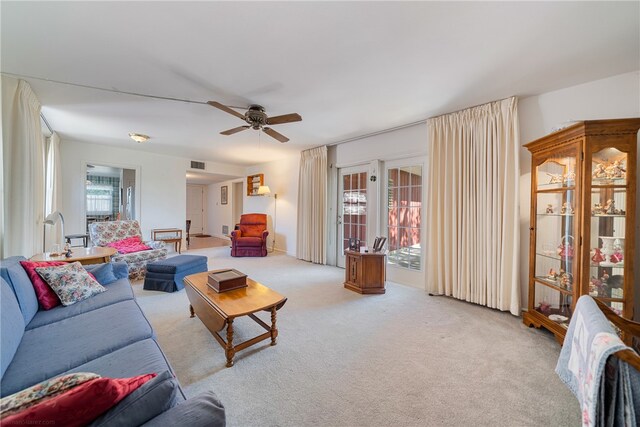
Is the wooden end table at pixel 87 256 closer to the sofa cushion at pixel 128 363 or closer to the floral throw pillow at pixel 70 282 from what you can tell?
the floral throw pillow at pixel 70 282

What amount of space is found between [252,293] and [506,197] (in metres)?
2.95

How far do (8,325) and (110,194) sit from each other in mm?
6014

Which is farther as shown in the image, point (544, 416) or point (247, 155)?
point (247, 155)

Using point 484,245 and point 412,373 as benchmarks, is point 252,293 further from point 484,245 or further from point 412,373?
point 484,245

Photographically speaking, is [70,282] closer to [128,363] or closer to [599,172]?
[128,363]

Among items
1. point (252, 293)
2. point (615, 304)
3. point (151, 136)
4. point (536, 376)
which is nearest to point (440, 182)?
point (615, 304)

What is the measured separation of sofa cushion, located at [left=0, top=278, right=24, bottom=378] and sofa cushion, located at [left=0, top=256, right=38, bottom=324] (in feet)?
0.30

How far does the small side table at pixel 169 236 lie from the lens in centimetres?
599

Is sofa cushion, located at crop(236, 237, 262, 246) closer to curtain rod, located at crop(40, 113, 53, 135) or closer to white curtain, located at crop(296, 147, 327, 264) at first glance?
white curtain, located at crop(296, 147, 327, 264)

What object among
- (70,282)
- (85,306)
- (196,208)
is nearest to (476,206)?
(85,306)

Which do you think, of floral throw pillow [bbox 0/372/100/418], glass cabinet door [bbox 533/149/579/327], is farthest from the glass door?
floral throw pillow [bbox 0/372/100/418]

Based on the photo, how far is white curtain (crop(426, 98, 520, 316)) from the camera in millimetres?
2820

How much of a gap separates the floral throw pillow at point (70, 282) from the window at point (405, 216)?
3.75 m

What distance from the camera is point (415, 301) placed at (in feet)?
10.6
